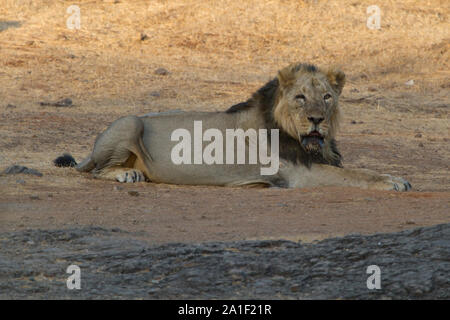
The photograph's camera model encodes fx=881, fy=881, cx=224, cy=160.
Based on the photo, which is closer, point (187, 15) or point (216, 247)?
point (216, 247)

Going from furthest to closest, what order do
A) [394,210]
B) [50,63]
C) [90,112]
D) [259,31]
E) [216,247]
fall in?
1. [259,31]
2. [50,63]
3. [90,112]
4. [394,210]
5. [216,247]

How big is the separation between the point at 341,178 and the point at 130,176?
6.72ft

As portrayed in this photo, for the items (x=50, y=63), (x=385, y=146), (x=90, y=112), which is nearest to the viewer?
(x=385, y=146)

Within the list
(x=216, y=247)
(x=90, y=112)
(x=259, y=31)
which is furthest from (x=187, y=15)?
(x=216, y=247)

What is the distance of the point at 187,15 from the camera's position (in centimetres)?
1881

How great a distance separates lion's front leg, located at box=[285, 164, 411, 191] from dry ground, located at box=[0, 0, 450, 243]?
0.35m

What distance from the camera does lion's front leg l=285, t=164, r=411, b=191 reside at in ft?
26.5

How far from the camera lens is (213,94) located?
1555 centimetres
